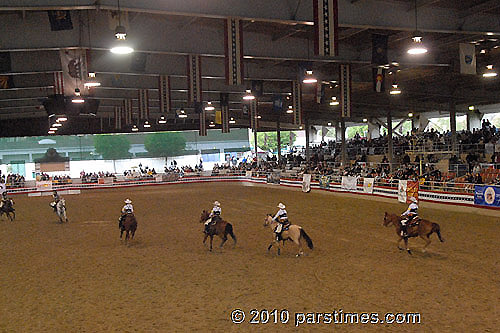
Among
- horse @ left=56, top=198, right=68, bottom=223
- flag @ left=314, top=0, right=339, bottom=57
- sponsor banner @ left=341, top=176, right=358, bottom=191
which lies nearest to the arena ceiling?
flag @ left=314, top=0, right=339, bottom=57

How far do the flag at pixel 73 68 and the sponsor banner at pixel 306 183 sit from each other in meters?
18.7

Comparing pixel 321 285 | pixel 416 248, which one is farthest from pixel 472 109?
pixel 321 285

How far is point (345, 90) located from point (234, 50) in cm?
988

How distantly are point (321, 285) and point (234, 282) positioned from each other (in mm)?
2039

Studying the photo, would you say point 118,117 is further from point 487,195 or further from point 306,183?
point 487,195

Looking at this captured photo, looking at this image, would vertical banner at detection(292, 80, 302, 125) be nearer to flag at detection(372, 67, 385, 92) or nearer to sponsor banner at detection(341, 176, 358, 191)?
sponsor banner at detection(341, 176, 358, 191)

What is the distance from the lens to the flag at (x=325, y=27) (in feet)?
42.2

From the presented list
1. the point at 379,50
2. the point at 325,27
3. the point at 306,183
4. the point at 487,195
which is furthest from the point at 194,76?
Answer: the point at 306,183

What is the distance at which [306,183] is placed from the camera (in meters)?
33.1

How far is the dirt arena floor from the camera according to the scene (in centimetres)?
809

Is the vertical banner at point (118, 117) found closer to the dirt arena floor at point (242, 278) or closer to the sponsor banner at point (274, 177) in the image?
the sponsor banner at point (274, 177)

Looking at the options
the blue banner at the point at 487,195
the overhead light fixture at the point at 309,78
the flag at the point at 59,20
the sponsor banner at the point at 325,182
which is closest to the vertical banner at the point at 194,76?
the overhead light fixture at the point at 309,78

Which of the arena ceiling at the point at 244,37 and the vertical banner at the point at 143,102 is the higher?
the arena ceiling at the point at 244,37

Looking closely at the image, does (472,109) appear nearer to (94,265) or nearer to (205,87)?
(205,87)
